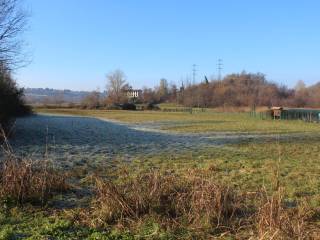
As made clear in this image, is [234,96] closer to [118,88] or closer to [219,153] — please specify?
[118,88]

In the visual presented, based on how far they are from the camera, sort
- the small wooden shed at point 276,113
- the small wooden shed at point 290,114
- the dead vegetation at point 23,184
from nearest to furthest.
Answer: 1. the dead vegetation at point 23,184
2. the small wooden shed at point 290,114
3. the small wooden shed at point 276,113

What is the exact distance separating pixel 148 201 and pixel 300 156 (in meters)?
12.4

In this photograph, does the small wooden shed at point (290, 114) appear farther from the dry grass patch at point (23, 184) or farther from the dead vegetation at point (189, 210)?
the dry grass patch at point (23, 184)

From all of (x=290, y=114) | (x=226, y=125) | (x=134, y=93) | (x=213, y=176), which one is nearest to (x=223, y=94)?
(x=134, y=93)

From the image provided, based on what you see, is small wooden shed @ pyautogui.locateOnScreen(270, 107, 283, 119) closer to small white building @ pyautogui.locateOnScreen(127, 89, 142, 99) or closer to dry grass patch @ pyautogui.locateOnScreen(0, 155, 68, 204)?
dry grass patch @ pyautogui.locateOnScreen(0, 155, 68, 204)

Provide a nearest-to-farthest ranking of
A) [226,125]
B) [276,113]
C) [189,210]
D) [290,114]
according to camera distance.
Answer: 1. [189,210]
2. [226,125]
3. [276,113]
4. [290,114]

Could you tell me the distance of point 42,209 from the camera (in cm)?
779

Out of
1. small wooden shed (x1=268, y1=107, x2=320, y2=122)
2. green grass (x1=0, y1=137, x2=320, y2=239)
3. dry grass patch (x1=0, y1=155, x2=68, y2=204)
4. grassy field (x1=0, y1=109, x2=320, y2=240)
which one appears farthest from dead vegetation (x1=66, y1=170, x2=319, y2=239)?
small wooden shed (x1=268, y1=107, x2=320, y2=122)

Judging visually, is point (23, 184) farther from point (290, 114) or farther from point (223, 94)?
point (223, 94)

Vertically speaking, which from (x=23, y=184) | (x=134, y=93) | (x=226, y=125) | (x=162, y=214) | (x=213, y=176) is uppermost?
(x=134, y=93)

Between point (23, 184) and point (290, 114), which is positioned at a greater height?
point (23, 184)

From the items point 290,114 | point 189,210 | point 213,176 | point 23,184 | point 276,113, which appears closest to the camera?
point 189,210

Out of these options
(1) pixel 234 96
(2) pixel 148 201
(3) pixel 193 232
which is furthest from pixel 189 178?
(1) pixel 234 96

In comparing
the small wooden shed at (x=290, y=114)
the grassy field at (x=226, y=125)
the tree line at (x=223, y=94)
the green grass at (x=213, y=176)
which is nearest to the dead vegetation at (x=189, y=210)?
the green grass at (x=213, y=176)
